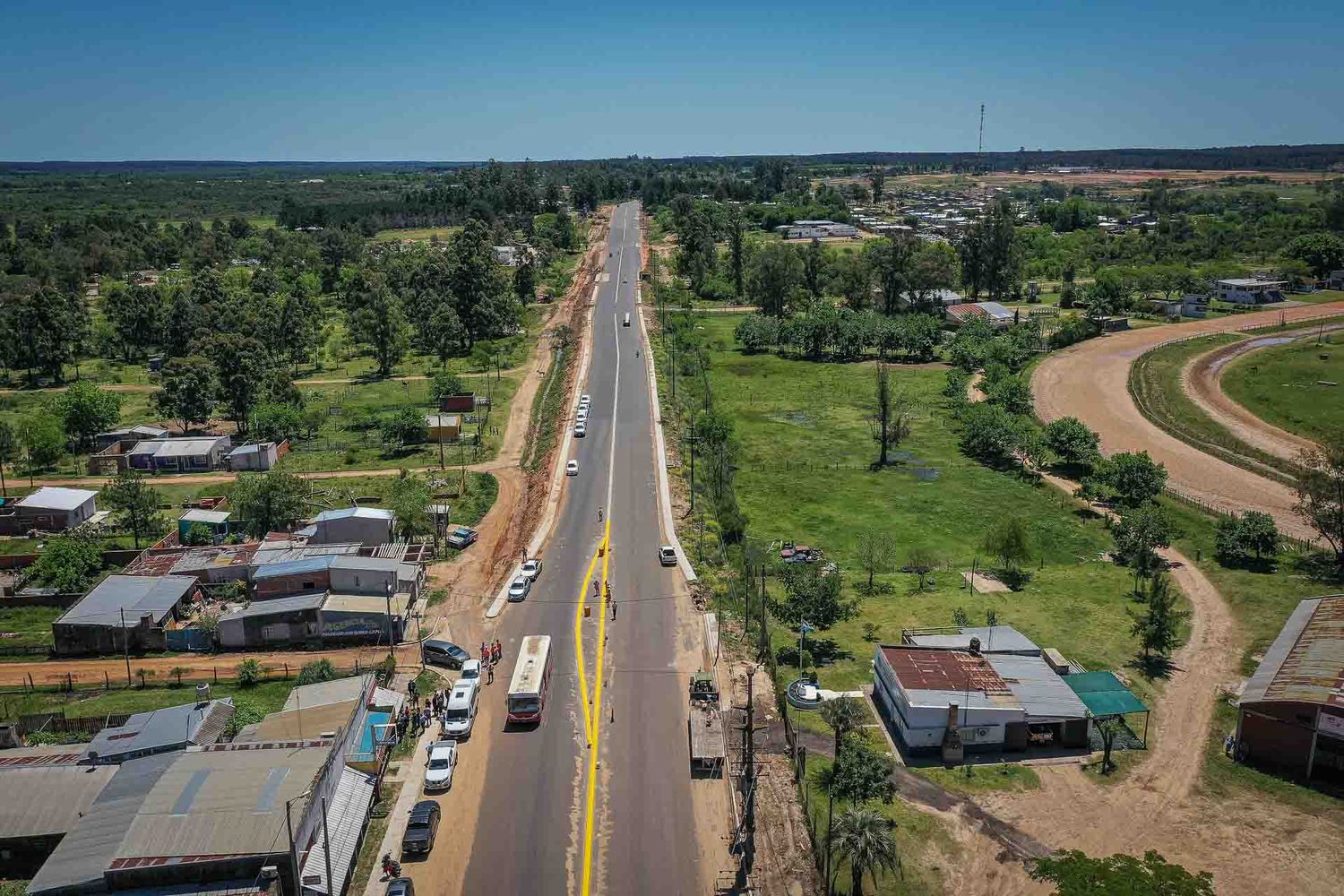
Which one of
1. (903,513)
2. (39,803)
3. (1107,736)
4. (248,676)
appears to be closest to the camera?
(39,803)

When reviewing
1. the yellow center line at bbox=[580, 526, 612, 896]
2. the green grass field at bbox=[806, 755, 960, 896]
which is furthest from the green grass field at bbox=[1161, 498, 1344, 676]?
the yellow center line at bbox=[580, 526, 612, 896]

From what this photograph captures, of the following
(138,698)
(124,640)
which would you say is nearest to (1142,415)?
(124,640)

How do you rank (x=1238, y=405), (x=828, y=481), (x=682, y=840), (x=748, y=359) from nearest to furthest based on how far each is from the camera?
(x=682, y=840), (x=828, y=481), (x=1238, y=405), (x=748, y=359)

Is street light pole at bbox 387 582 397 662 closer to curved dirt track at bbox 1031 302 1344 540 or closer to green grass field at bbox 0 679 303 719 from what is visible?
green grass field at bbox 0 679 303 719

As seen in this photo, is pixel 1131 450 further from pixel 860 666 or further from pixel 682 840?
pixel 682 840

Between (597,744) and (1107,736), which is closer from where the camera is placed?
(597,744)

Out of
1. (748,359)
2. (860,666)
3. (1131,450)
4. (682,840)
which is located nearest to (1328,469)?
(1131,450)

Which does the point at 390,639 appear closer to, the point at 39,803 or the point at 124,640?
the point at 124,640
